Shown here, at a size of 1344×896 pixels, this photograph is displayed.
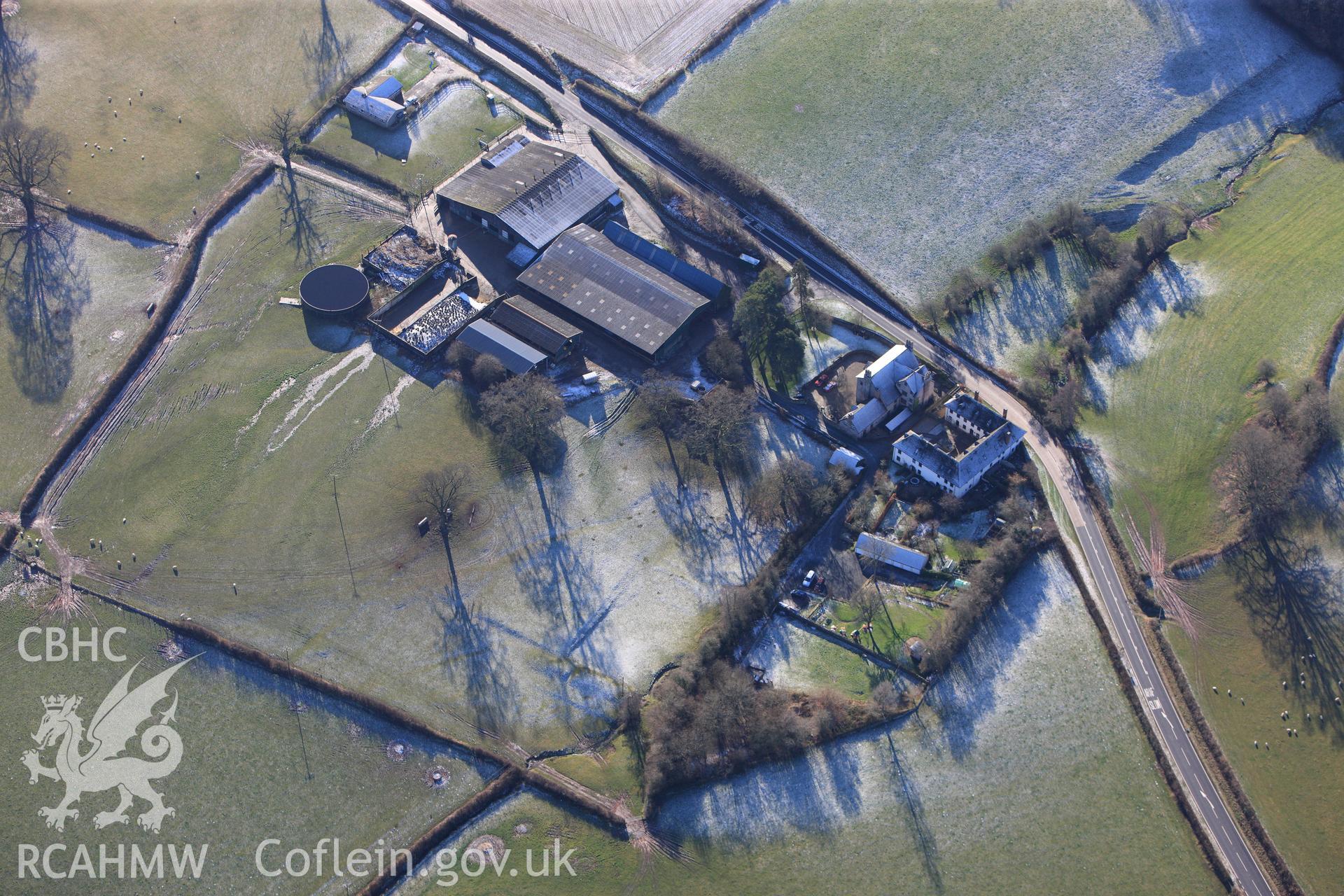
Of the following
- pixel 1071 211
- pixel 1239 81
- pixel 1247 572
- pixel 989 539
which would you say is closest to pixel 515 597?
pixel 989 539

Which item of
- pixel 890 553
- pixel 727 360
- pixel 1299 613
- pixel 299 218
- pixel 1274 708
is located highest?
pixel 299 218

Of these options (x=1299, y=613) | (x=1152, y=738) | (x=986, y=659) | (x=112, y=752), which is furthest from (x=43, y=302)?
(x=1299, y=613)

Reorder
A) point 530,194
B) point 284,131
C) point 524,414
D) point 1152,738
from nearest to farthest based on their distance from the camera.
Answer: point 1152,738 < point 524,414 < point 530,194 < point 284,131

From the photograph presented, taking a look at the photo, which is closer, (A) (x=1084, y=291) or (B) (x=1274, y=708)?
(B) (x=1274, y=708)

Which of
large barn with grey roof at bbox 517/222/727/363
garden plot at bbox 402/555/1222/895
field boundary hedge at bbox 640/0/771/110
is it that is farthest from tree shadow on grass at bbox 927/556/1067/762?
field boundary hedge at bbox 640/0/771/110

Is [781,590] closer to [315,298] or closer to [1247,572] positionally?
[1247,572]

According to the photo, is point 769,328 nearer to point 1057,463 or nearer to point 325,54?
point 1057,463

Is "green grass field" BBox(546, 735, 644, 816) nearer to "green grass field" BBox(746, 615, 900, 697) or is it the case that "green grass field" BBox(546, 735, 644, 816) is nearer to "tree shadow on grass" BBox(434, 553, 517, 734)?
"tree shadow on grass" BBox(434, 553, 517, 734)
